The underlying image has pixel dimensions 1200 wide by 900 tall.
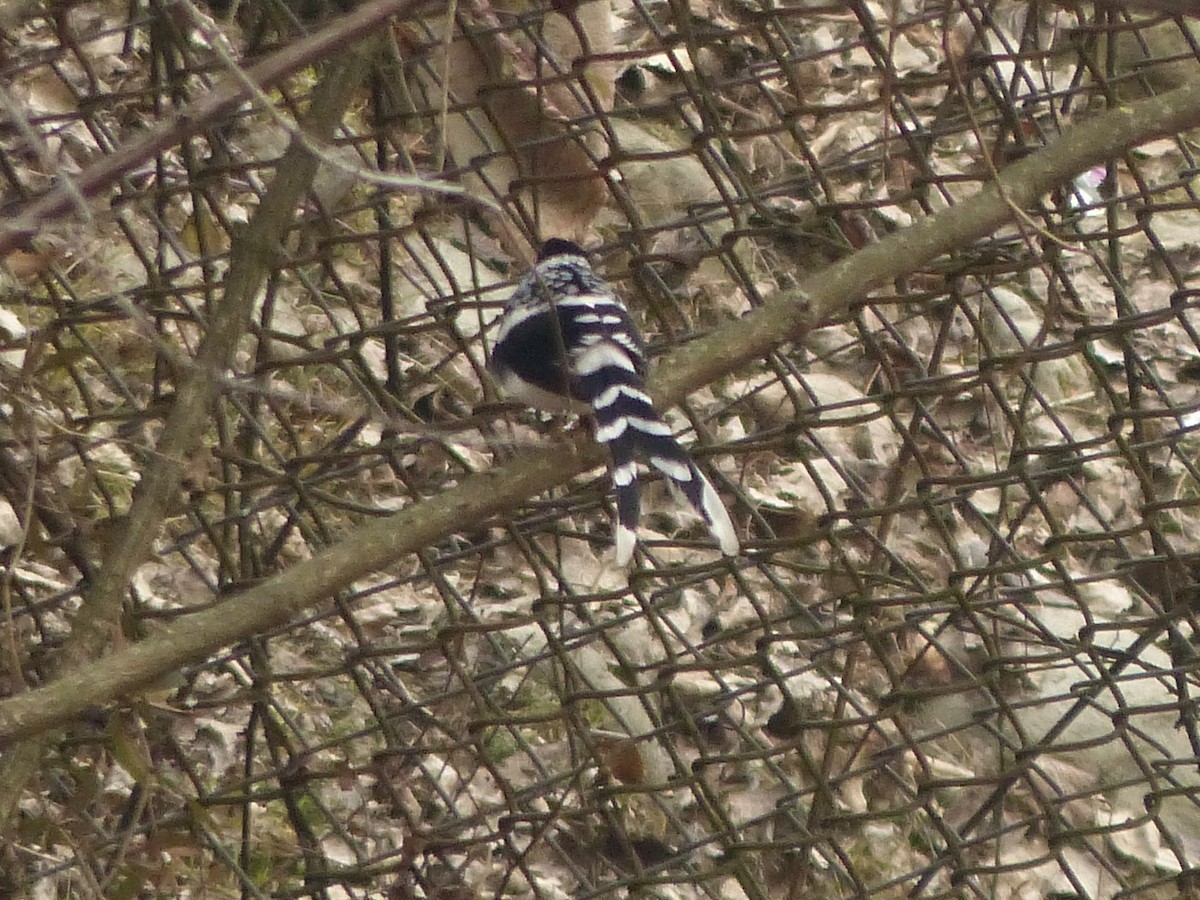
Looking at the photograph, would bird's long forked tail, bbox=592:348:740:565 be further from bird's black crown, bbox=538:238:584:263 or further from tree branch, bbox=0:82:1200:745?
bird's black crown, bbox=538:238:584:263

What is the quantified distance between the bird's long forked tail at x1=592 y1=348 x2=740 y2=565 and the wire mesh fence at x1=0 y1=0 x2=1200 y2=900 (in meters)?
0.13

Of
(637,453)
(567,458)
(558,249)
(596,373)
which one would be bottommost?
(567,458)

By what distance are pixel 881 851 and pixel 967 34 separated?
2889 mm

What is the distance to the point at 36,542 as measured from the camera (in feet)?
8.98

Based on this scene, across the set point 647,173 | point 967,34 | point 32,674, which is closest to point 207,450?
point 32,674

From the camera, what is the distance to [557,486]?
2.50 meters

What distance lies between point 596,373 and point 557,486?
0.33 meters

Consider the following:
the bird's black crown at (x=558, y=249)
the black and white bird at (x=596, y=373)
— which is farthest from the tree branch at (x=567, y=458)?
the bird's black crown at (x=558, y=249)

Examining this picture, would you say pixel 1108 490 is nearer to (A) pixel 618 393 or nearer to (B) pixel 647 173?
(B) pixel 647 173

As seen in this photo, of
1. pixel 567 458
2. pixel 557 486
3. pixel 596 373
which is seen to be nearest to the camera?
pixel 567 458

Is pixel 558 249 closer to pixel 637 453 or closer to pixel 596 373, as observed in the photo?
pixel 596 373

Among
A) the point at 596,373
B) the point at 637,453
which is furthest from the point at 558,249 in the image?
the point at 637,453

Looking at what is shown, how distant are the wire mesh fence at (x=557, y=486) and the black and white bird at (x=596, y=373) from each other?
11cm

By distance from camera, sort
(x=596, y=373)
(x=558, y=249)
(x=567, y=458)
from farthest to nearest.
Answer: (x=558, y=249)
(x=596, y=373)
(x=567, y=458)
